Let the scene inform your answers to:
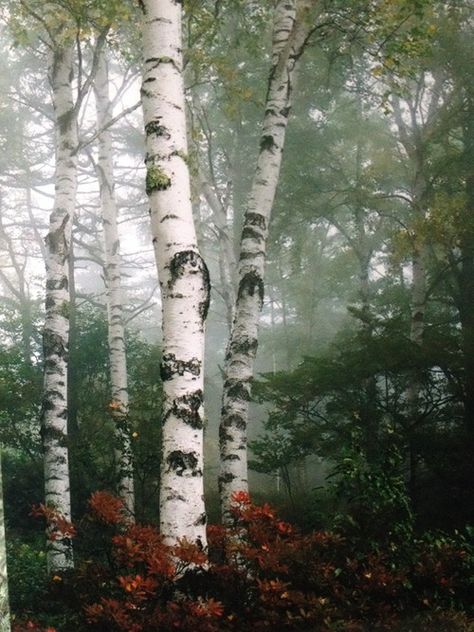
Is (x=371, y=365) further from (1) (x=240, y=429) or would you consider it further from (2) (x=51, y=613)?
(2) (x=51, y=613)

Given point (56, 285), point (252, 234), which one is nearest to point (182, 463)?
point (252, 234)

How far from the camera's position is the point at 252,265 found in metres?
5.83

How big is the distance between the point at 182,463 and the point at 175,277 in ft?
4.18

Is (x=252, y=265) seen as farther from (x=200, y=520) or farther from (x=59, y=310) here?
(x=200, y=520)

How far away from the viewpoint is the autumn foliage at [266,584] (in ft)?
10.0

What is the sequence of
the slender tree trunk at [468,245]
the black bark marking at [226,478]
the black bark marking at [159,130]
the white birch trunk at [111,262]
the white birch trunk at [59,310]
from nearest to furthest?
1. the black bark marking at [159,130]
2. the black bark marking at [226,478]
3. the white birch trunk at [59,310]
4. the slender tree trunk at [468,245]
5. the white birch trunk at [111,262]

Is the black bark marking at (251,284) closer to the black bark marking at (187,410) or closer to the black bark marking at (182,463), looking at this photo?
the black bark marking at (187,410)

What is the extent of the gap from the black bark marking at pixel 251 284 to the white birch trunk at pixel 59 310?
2.39 m

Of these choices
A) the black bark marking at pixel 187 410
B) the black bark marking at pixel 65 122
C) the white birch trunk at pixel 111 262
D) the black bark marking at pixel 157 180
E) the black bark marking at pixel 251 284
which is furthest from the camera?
the white birch trunk at pixel 111 262

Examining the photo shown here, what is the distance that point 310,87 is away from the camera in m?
12.8

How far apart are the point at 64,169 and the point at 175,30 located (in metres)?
3.37

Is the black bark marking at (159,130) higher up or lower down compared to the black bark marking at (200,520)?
higher up

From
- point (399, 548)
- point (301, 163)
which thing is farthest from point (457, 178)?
point (399, 548)

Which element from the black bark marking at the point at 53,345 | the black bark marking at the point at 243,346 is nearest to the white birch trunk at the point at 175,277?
the black bark marking at the point at 243,346
